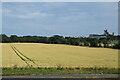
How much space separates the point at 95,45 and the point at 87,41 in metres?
9.74

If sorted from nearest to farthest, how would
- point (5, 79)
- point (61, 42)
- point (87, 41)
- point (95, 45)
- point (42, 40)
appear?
point (5, 79) < point (95, 45) < point (87, 41) < point (61, 42) < point (42, 40)

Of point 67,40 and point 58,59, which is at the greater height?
point 67,40

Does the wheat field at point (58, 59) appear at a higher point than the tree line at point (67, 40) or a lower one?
lower

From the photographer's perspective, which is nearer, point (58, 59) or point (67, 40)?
point (58, 59)

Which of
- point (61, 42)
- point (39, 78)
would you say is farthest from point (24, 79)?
point (61, 42)

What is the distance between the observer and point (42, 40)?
134 meters

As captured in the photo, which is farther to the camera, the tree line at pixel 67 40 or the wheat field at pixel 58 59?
the tree line at pixel 67 40

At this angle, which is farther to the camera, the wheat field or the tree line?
the tree line

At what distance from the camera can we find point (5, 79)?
35.7ft

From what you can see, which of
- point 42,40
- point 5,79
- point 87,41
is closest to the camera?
point 5,79

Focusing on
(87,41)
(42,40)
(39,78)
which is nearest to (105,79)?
(39,78)

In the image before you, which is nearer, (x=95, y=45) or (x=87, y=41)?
(x=95, y=45)

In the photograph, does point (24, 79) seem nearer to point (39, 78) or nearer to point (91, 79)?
point (39, 78)

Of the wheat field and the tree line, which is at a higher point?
the tree line
